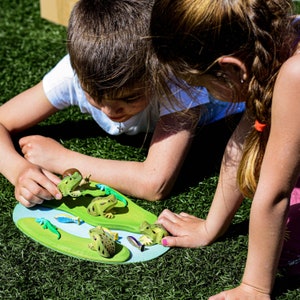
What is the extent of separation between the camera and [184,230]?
200 cm

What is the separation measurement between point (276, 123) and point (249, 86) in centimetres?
14

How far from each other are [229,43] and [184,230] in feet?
2.12

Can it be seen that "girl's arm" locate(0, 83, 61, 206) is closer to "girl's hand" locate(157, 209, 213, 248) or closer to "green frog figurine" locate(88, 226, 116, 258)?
"green frog figurine" locate(88, 226, 116, 258)

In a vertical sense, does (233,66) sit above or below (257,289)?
above

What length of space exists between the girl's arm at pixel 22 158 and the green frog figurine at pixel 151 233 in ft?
0.93

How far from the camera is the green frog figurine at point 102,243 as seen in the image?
189cm

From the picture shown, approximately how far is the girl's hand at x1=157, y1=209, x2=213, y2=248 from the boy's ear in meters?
0.54

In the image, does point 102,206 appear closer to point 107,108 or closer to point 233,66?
point 107,108

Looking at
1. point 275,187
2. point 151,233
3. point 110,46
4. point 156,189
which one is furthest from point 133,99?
point 275,187

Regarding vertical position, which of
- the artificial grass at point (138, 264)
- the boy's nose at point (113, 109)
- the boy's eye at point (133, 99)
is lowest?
the artificial grass at point (138, 264)

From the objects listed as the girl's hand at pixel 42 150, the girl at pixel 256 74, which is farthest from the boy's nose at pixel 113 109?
the girl at pixel 256 74

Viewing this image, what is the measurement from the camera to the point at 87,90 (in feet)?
6.89

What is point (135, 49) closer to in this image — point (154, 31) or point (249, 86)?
point (154, 31)

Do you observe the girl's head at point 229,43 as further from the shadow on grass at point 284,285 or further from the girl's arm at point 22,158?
the girl's arm at point 22,158
